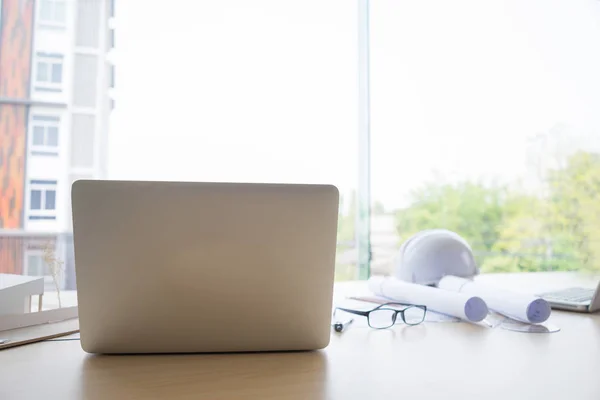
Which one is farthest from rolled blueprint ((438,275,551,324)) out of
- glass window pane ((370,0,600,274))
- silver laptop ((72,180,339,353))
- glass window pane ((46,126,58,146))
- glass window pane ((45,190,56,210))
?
glass window pane ((46,126,58,146))

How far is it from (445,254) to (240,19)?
306cm

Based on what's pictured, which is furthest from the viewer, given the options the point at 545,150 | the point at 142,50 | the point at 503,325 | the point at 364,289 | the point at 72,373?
the point at 545,150

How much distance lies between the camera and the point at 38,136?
12.3ft

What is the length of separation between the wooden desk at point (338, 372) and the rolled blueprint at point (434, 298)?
123 mm

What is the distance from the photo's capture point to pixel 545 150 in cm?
430

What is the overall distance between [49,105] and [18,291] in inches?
132

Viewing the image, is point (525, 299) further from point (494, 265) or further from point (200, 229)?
point (494, 265)

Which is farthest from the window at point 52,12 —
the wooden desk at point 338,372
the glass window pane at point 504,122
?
the wooden desk at point 338,372

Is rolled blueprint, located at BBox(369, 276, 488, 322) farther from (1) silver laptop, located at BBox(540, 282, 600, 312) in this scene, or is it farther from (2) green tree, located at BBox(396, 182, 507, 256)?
(2) green tree, located at BBox(396, 182, 507, 256)

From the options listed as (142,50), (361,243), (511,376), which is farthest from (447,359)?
(142,50)

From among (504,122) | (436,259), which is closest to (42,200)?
(436,259)

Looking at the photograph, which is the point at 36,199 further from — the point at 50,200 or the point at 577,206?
the point at 577,206

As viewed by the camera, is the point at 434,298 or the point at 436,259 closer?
the point at 434,298

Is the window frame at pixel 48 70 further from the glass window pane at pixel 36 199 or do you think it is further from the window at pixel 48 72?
the glass window pane at pixel 36 199
